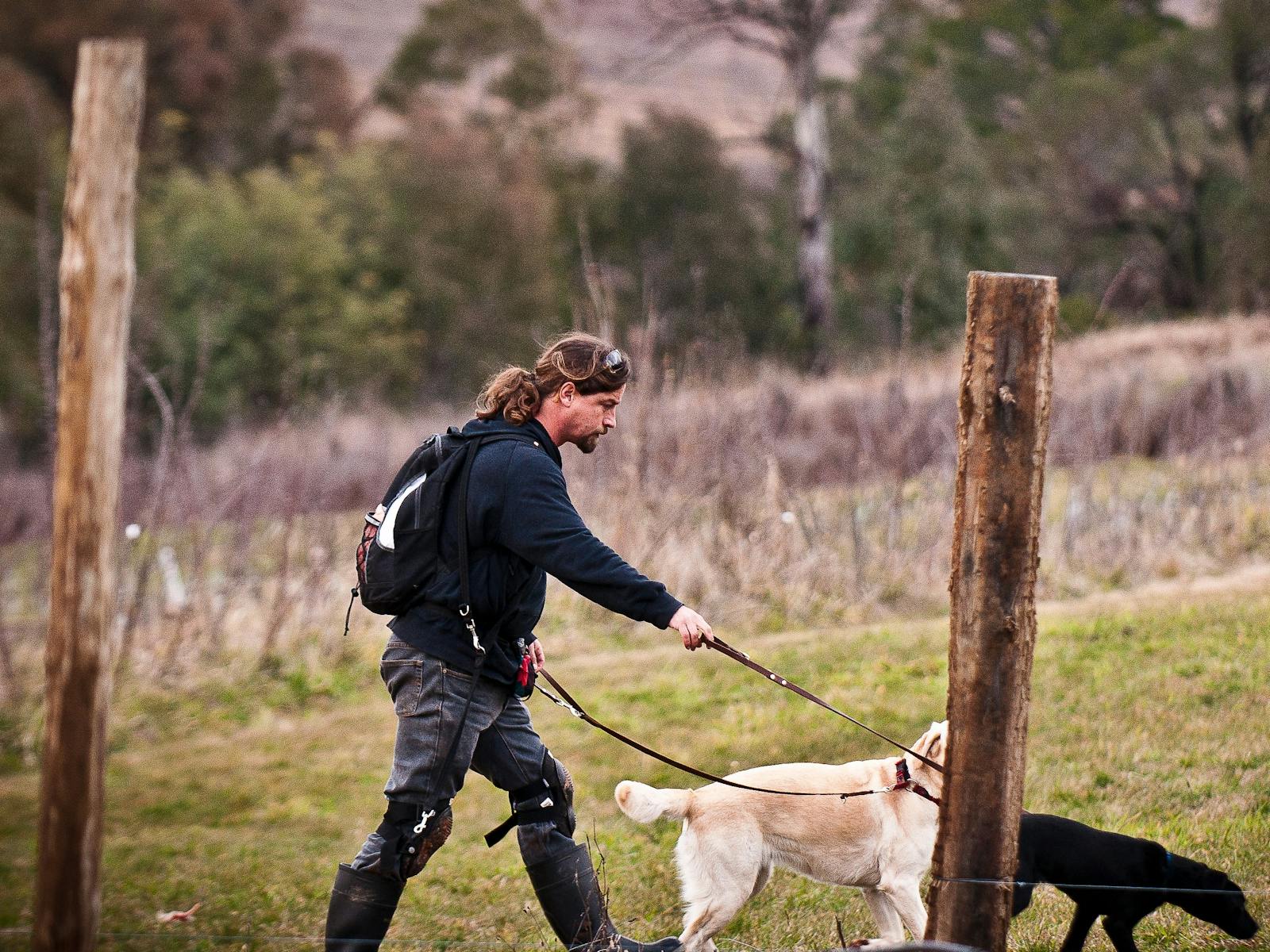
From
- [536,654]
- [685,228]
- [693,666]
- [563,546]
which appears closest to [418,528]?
[563,546]

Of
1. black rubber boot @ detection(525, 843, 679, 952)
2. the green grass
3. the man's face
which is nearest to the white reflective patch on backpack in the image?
the man's face

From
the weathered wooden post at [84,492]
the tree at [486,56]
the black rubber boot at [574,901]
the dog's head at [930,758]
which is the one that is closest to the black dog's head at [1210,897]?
the dog's head at [930,758]

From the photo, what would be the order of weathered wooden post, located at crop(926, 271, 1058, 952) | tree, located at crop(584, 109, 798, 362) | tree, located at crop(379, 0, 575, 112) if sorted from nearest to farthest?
weathered wooden post, located at crop(926, 271, 1058, 952), tree, located at crop(584, 109, 798, 362), tree, located at crop(379, 0, 575, 112)

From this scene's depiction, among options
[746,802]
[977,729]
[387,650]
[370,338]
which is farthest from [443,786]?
[370,338]

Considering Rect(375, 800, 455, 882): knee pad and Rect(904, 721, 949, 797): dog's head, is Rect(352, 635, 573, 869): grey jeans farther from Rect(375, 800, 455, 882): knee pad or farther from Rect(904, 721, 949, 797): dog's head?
Rect(904, 721, 949, 797): dog's head

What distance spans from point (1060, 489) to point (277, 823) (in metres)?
9.08

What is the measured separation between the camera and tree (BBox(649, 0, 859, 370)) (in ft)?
78.2

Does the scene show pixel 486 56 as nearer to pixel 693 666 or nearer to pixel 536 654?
pixel 693 666

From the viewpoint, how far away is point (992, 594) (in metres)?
3.60

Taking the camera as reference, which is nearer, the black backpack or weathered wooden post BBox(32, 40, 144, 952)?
weathered wooden post BBox(32, 40, 144, 952)

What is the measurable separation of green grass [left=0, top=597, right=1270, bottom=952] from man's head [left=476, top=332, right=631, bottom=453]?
1.67 metres

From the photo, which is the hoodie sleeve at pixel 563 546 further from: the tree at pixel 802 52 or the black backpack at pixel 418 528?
the tree at pixel 802 52

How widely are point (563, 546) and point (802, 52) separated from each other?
72.4 ft

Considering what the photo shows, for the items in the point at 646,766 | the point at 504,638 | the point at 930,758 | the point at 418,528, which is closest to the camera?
the point at 418,528
